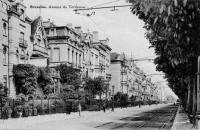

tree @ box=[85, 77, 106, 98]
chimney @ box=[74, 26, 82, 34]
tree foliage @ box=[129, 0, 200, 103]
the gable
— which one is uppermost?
chimney @ box=[74, 26, 82, 34]

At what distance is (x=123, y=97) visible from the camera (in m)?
92.3

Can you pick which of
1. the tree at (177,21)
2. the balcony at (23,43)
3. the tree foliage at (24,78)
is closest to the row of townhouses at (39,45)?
the balcony at (23,43)

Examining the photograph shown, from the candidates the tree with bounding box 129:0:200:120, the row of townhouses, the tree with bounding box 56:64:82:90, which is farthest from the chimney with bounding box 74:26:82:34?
the tree with bounding box 129:0:200:120

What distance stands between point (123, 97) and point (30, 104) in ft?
185

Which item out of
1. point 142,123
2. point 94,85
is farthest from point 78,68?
point 142,123

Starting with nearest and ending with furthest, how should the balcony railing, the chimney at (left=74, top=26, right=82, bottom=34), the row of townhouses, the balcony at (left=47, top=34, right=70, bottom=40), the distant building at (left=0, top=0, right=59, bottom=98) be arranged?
the distant building at (left=0, top=0, right=59, bottom=98), the row of townhouses, the balcony railing, the balcony at (left=47, top=34, right=70, bottom=40), the chimney at (left=74, top=26, right=82, bottom=34)

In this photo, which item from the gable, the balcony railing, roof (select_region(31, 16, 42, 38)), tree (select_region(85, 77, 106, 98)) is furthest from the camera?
tree (select_region(85, 77, 106, 98))

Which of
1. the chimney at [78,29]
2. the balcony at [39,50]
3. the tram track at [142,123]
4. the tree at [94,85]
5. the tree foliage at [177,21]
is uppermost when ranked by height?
the chimney at [78,29]

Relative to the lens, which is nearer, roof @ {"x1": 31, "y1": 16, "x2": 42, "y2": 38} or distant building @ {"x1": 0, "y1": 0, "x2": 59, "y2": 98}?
distant building @ {"x1": 0, "y1": 0, "x2": 59, "y2": 98}

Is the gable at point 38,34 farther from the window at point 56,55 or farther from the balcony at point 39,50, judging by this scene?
the window at point 56,55

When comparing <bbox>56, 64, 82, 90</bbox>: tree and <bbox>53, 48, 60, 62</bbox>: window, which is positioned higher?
<bbox>53, 48, 60, 62</bbox>: window

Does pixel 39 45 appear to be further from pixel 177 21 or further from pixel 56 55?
pixel 177 21

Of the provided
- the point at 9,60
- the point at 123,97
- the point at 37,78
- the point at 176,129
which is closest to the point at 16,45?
the point at 9,60

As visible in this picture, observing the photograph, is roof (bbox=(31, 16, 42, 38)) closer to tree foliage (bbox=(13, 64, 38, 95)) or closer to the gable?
the gable
